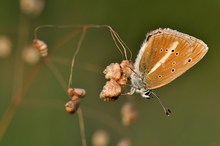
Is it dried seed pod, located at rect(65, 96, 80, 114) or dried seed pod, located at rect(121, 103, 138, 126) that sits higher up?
dried seed pod, located at rect(65, 96, 80, 114)

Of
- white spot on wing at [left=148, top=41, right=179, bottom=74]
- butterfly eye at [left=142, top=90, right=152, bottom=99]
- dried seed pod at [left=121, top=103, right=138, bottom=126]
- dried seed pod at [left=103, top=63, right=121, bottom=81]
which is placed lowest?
dried seed pod at [left=121, top=103, right=138, bottom=126]

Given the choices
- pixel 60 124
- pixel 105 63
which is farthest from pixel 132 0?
pixel 60 124

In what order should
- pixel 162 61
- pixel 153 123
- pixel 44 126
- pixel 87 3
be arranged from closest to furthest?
pixel 162 61 < pixel 44 126 < pixel 153 123 < pixel 87 3

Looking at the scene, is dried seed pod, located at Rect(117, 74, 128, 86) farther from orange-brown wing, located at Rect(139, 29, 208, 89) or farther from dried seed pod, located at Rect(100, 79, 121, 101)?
orange-brown wing, located at Rect(139, 29, 208, 89)

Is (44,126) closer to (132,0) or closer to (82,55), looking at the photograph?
(82,55)

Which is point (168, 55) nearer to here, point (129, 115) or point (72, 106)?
point (129, 115)

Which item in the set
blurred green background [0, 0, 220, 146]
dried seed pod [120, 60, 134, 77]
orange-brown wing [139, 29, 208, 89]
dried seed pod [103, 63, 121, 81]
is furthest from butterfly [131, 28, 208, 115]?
blurred green background [0, 0, 220, 146]
